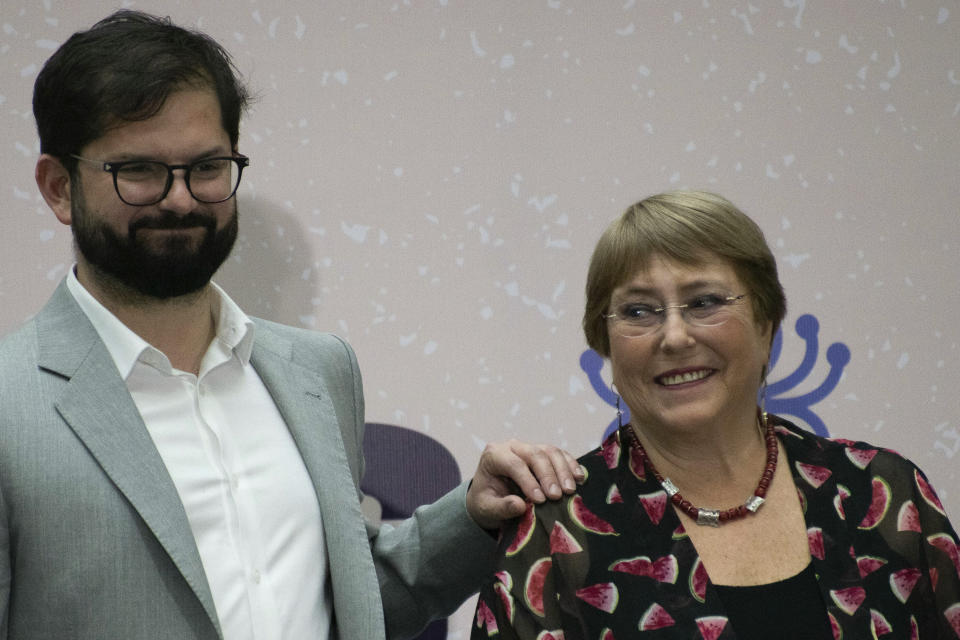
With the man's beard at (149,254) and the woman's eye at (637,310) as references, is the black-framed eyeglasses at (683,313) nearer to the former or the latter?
the woman's eye at (637,310)

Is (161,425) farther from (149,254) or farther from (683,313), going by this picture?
(683,313)

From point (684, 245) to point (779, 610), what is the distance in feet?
1.84

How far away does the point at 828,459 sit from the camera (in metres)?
1.68

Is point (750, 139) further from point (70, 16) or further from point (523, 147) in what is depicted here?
point (70, 16)

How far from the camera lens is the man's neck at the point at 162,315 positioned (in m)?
1.56

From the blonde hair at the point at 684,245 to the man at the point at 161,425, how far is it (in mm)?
296

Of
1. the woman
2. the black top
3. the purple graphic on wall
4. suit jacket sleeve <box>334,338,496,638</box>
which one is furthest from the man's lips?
the purple graphic on wall

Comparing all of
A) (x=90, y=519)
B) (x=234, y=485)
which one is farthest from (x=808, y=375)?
(x=90, y=519)

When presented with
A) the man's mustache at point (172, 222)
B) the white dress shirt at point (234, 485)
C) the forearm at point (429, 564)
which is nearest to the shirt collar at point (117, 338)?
the white dress shirt at point (234, 485)

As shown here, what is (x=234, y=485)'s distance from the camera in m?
1.57

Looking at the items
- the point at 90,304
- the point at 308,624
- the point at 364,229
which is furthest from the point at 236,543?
the point at 364,229

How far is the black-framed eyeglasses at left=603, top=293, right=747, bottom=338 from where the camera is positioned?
1.60 m

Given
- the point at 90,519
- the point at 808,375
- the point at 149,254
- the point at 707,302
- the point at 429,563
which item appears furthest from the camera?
the point at 808,375

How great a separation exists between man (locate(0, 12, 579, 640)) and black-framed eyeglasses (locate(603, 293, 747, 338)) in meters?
0.24
